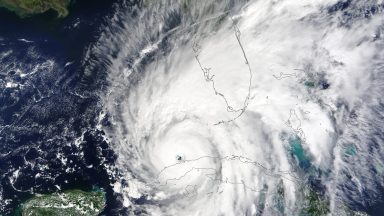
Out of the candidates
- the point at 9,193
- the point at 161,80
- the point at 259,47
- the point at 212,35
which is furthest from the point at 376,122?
the point at 9,193

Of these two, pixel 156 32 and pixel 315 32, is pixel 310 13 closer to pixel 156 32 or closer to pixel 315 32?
pixel 315 32

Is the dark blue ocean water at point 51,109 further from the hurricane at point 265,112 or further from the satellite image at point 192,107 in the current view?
the hurricane at point 265,112

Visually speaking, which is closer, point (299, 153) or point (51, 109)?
point (299, 153)

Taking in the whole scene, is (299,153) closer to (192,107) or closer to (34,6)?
(192,107)

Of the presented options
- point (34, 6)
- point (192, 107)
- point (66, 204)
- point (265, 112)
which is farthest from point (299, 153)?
point (34, 6)

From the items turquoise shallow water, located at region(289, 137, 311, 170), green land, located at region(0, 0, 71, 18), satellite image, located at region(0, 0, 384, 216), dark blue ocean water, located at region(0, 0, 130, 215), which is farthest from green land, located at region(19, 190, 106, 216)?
turquoise shallow water, located at region(289, 137, 311, 170)

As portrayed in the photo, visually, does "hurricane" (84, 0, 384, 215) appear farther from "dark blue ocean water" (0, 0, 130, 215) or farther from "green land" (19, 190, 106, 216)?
"dark blue ocean water" (0, 0, 130, 215)

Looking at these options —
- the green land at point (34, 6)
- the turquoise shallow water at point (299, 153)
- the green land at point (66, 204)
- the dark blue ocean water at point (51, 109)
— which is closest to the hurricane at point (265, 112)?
the turquoise shallow water at point (299, 153)
